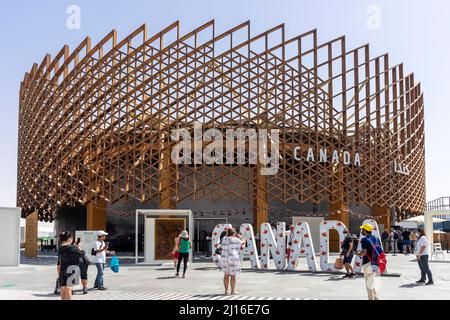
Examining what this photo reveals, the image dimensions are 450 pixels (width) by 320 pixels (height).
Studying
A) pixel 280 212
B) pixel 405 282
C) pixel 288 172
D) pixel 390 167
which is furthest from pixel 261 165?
pixel 405 282

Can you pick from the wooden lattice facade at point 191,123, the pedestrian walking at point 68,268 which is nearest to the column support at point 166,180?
the wooden lattice facade at point 191,123

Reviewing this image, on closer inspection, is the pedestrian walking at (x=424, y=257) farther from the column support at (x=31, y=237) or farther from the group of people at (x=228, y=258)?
the column support at (x=31, y=237)

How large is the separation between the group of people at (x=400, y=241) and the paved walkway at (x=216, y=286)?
12061mm

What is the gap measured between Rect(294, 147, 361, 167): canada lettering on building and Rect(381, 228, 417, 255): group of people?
171 inches

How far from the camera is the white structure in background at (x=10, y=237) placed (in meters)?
21.7

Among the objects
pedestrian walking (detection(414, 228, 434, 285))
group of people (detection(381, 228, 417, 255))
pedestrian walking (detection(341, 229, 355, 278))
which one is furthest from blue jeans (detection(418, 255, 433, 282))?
group of people (detection(381, 228, 417, 255))

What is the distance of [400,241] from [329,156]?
610cm

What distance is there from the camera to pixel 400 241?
105 feet

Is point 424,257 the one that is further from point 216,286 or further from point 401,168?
point 401,168

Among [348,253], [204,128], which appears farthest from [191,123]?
[348,253]

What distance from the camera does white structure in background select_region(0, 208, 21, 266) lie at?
21.7 m

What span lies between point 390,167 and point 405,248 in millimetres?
5907
